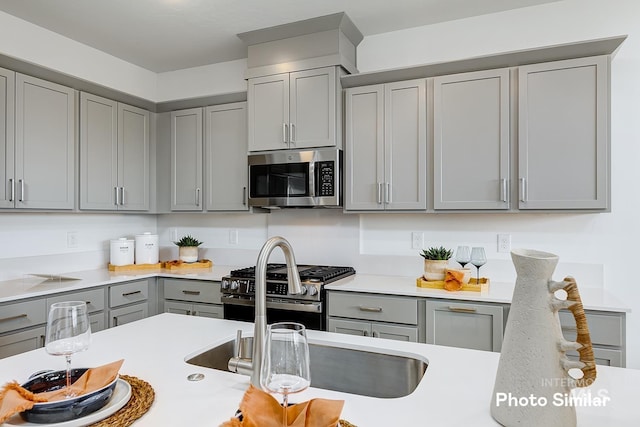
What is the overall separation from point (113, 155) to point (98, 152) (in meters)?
0.14

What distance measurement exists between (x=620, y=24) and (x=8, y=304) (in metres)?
3.96

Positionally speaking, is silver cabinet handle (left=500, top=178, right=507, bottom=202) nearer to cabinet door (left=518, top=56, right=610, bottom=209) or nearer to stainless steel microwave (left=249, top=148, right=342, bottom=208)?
cabinet door (left=518, top=56, right=610, bottom=209)

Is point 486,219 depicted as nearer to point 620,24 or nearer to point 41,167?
point 620,24

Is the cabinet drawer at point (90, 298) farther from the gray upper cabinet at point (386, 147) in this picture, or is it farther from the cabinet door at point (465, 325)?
the cabinet door at point (465, 325)

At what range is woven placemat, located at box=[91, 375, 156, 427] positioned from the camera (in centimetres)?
91

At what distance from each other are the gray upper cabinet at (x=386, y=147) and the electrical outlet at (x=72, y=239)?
2.22 meters

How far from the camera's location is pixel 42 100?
275 cm

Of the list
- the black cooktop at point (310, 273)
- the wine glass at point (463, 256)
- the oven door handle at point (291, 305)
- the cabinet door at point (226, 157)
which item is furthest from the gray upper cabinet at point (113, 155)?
the wine glass at point (463, 256)

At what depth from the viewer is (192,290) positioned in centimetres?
309

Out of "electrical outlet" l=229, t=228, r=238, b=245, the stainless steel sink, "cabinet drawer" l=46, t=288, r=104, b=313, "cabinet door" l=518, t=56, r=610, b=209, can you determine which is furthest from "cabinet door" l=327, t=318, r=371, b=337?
"cabinet drawer" l=46, t=288, r=104, b=313

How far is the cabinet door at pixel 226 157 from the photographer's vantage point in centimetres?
330

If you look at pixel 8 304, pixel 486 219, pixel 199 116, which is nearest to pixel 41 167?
pixel 8 304

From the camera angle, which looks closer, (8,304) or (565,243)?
(8,304)

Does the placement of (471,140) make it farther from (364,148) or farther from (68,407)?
(68,407)
